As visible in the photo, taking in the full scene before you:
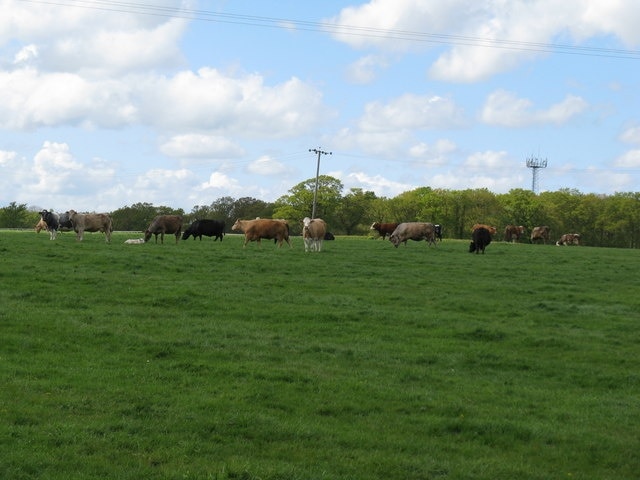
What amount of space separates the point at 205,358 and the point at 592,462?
6484mm

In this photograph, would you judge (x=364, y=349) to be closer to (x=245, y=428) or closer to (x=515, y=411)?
(x=515, y=411)

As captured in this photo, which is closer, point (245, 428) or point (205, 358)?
point (245, 428)

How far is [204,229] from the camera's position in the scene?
5066 centimetres

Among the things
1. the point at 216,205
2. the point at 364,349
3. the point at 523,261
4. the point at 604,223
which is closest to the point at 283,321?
the point at 364,349

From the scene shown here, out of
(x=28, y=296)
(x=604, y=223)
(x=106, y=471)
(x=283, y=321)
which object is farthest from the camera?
(x=604, y=223)

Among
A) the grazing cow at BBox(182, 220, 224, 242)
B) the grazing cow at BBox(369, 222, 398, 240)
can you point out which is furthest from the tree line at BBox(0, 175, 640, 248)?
the grazing cow at BBox(182, 220, 224, 242)

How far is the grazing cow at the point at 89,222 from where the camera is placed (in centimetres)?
3959

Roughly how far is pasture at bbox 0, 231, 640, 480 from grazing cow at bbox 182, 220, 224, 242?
25028mm

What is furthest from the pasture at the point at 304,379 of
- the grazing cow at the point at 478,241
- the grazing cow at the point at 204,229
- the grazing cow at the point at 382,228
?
the grazing cow at the point at 382,228

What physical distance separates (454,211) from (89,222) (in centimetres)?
8527

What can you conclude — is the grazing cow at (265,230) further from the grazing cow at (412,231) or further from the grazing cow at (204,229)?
the grazing cow at (412,231)

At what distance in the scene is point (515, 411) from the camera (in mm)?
11695

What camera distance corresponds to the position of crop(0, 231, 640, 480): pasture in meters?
9.09

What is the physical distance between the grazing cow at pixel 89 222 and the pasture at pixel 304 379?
15262mm
